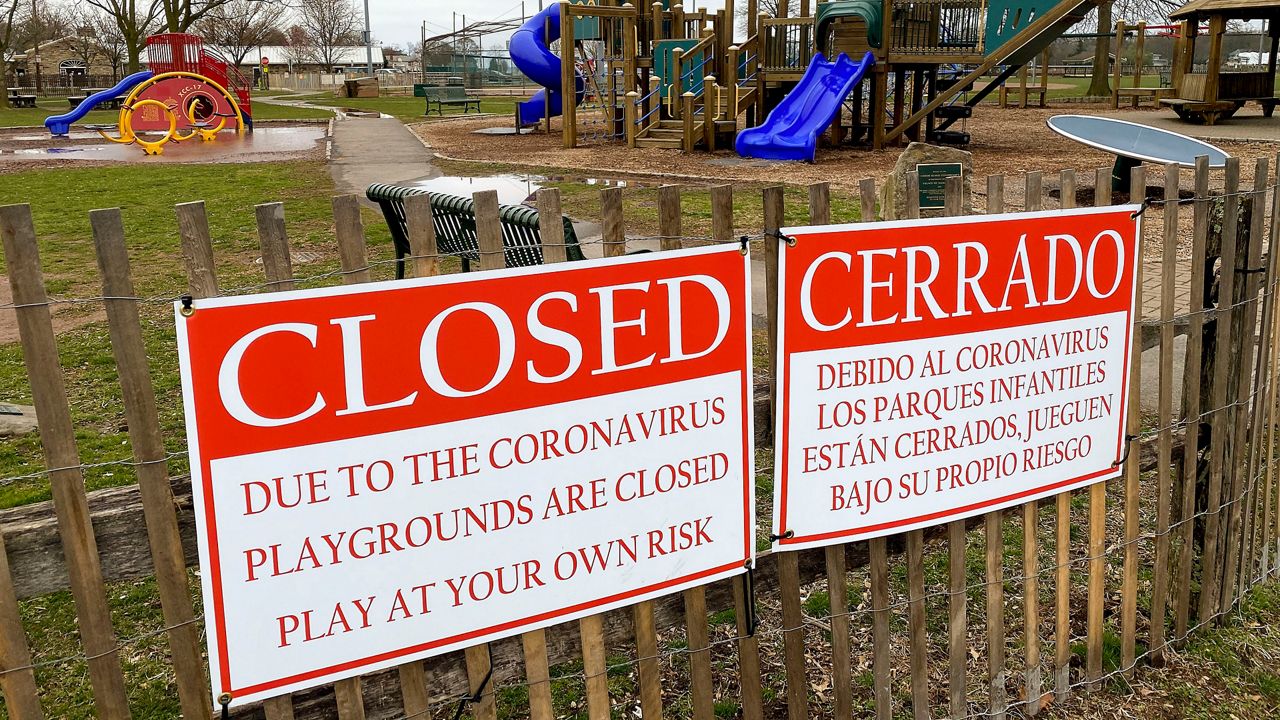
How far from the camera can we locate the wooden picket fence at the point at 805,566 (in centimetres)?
203

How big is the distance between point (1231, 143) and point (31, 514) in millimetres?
20422

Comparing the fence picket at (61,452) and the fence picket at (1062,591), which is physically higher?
the fence picket at (61,452)

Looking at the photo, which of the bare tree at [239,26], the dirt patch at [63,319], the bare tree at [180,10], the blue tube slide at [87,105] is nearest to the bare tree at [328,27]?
the bare tree at [239,26]

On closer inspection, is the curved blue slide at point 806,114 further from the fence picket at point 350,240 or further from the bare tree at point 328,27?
the bare tree at point 328,27

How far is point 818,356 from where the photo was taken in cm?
262

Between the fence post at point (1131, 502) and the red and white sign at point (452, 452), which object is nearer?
the red and white sign at point (452, 452)

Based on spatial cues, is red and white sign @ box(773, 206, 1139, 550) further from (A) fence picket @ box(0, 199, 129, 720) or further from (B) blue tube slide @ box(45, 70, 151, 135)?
(B) blue tube slide @ box(45, 70, 151, 135)

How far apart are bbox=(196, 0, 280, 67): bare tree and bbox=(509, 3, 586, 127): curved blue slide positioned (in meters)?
47.2

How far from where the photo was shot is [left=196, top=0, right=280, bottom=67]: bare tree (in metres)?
68.2

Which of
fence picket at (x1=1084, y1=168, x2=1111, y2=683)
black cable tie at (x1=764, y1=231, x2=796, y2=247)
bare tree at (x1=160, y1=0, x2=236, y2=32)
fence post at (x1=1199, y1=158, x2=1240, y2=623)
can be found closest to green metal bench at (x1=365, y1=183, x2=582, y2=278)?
black cable tie at (x1=764, y1=231, x2=796, y2=247)

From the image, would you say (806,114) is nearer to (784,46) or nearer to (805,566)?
(784,46)

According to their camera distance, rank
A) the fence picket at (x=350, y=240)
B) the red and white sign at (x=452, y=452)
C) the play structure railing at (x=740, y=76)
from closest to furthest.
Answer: the red and white sign at (x=452, y=452) < the fence picket at (x=350, y=240) < the play structure railing at (x=740, y=76)

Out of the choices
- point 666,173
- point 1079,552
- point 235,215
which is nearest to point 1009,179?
point 666,173

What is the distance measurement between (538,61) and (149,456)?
2453 centimetres
